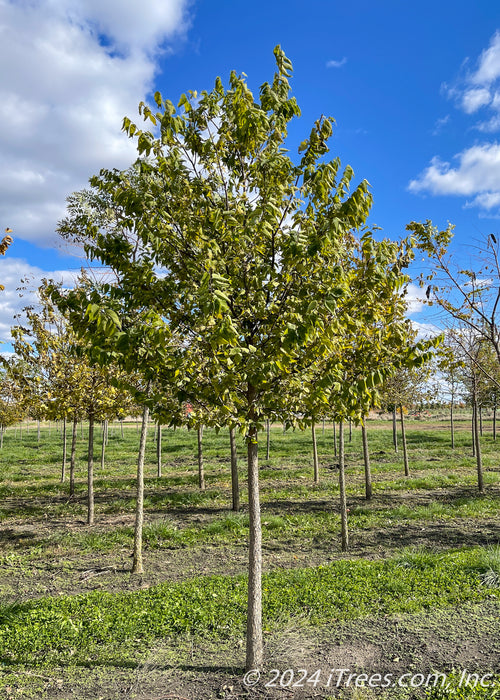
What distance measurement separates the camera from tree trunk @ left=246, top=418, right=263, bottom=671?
473 cm

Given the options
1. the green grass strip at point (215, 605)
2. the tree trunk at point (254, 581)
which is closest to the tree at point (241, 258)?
the tree trunk at point (254, 581)

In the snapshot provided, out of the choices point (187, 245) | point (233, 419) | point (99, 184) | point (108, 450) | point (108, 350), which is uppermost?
point (99, 184)

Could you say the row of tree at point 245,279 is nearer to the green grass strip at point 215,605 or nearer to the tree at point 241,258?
the tree at point 241,258

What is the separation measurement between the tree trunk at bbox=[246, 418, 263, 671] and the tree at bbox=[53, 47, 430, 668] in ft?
0.05

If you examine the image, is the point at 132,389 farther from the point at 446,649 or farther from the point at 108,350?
the point at 446,649

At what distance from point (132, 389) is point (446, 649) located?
15.0 feet

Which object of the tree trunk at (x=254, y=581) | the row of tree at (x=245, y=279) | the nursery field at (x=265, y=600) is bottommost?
the nursery field at (x=265, y=600)

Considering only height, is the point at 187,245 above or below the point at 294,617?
above

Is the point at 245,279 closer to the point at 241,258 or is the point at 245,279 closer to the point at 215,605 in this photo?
the point at 241,258

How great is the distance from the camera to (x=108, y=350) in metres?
4.39

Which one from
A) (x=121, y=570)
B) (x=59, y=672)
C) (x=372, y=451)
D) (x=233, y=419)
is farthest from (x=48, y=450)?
(x=233, y=419)

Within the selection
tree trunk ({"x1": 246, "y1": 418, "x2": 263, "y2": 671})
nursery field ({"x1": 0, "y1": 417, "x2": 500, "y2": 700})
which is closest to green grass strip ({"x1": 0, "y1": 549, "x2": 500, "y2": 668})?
nursery field ({"x1": 0, "y1": 417, "x2": 500, "y2": 700})

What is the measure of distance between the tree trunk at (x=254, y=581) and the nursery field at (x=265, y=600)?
0.76 feet

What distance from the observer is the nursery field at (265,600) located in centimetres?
465
